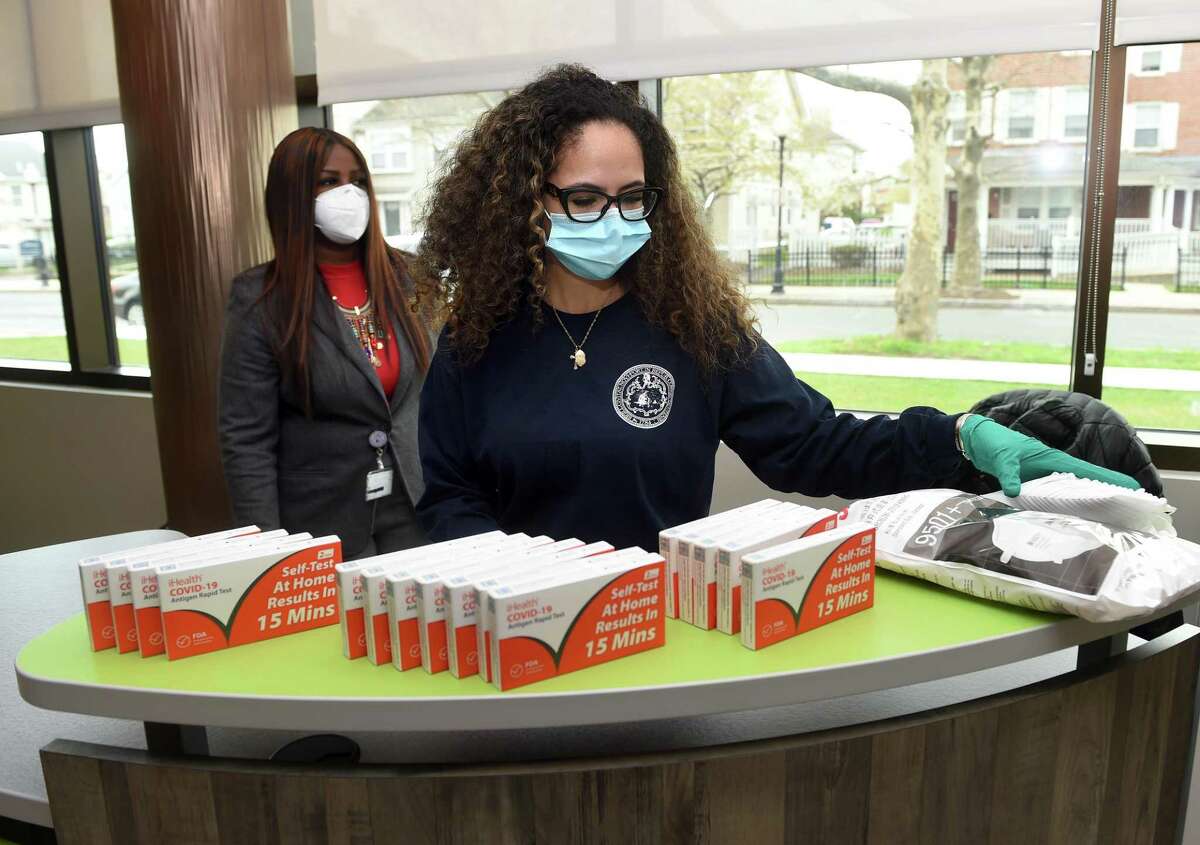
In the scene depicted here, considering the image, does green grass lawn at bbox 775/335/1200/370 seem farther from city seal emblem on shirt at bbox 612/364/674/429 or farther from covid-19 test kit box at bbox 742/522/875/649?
covid-19 test kit box at bbox 742/522/875/649

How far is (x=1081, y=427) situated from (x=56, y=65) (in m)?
4.44

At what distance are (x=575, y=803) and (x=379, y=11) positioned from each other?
3283mm

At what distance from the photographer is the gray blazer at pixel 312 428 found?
7.22 ft

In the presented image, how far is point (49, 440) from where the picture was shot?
4.82m

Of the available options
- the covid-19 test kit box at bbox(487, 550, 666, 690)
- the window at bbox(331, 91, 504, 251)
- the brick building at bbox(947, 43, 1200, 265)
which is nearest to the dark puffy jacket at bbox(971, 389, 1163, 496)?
the brick building at bbox(947, 43, 1200, 265)

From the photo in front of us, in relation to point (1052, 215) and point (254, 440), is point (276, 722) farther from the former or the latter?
point (1052, 215)

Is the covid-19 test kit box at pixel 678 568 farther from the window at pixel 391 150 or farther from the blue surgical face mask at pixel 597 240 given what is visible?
the window at pixel 391 150

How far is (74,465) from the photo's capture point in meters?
4.76

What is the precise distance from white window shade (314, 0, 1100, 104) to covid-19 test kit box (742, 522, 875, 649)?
2.02 m

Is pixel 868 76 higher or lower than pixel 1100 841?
higher

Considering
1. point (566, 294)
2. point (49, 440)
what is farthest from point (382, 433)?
point (49, 440)

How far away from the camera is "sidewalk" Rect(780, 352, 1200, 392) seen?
3186 mm

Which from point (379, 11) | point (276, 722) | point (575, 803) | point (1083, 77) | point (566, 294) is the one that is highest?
point (379, 11)

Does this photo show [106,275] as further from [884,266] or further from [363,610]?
[363,610]
